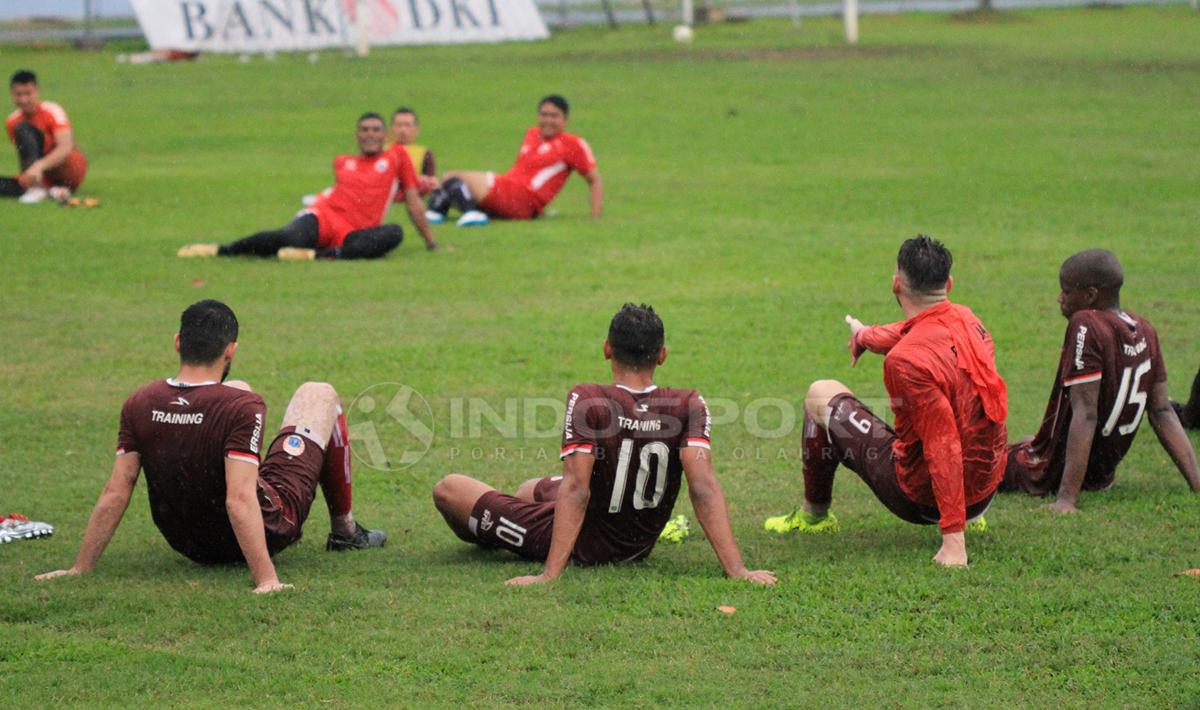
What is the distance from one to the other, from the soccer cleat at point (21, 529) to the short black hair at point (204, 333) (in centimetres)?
173

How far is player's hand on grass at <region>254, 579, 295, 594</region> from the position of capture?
6191mm

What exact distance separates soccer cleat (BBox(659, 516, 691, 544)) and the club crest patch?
5.93 feet

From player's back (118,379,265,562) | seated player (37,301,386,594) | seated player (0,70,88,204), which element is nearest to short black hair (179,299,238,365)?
seated player (37,301,386,594)

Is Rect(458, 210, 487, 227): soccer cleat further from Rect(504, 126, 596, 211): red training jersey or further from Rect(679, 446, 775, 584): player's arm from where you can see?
Rect(679, 446, 775, 584): player's arm

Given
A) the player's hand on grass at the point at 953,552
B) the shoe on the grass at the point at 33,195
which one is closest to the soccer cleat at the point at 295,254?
the shoe on the grass at the point at 33,195

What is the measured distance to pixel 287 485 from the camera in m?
6.79

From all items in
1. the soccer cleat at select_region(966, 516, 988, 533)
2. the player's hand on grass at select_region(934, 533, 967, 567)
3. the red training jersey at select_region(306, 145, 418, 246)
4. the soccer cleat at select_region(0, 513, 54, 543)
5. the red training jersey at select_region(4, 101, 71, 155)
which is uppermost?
the red training jersey at select_region(4, 101, 71, 155)

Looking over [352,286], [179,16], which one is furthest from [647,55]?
[352,286]

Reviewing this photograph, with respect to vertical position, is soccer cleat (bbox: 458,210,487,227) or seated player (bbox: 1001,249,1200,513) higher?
soccer cleat (bbox: 458,210,487,227)

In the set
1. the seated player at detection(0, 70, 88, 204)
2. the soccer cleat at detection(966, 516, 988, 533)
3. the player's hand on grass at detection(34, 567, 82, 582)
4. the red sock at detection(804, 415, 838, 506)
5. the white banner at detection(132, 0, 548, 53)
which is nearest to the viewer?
the player's hand on grass at detection(34, 567, 82, 582)

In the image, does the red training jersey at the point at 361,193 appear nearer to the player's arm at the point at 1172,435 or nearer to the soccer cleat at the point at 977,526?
the player's arm at the point at 1172,435

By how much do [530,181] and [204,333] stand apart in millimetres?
12122

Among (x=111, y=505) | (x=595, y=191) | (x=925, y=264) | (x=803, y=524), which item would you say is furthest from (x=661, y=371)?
(x=595, y=191)

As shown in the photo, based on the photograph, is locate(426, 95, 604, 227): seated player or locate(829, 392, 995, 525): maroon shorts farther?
locate(426, 95, 604, 227): seated player
